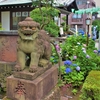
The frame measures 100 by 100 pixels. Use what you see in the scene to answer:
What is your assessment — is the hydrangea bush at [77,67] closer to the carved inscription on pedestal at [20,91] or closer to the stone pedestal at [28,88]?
the stone pedestal at [28,88]

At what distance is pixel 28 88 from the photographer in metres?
1.72

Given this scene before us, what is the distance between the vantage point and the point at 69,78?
131 inches

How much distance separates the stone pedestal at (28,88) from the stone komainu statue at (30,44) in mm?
129

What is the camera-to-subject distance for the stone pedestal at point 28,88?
1.71 m

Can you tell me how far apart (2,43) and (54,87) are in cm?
144

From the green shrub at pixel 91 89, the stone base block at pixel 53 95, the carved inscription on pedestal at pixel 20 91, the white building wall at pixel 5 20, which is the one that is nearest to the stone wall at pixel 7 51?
the stone base block at pixel 53 95

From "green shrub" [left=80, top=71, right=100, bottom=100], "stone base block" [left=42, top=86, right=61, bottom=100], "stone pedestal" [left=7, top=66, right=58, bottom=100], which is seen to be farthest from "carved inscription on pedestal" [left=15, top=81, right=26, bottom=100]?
"green shrub" [left=80, top=71, right=100, bottom=100]

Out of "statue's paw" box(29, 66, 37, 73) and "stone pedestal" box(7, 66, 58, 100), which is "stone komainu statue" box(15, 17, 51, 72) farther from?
"stone pedestal" box(7, 66, 58, 100)

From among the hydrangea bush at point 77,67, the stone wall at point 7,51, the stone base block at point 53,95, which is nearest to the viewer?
the stone base block at point 53,95

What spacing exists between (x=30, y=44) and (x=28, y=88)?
1.54 feet

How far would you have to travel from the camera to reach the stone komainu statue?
169cm

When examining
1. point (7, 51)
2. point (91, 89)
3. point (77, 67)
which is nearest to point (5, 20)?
point (7, 51)

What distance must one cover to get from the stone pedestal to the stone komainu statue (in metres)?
0.13

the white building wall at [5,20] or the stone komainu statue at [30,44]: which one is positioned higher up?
the white building wall at [5,20]
